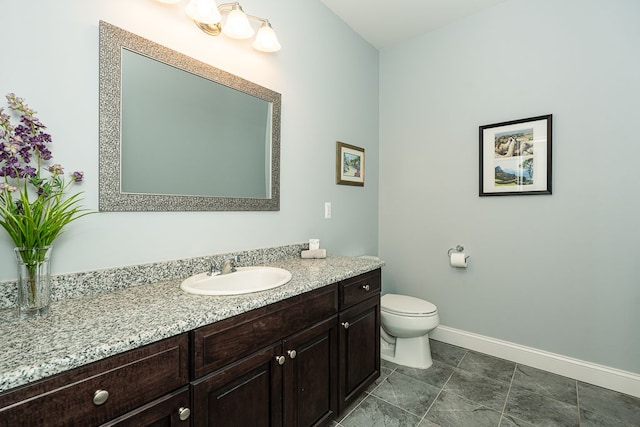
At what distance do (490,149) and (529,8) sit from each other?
3.45ft

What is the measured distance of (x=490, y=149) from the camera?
7.66 feet

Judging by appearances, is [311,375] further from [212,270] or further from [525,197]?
[525,197]

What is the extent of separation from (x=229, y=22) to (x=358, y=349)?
1.97m

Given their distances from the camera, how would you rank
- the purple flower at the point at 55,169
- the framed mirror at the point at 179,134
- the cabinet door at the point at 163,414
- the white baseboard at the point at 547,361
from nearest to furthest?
the cabinet door at the point at 163,414, the purple flower at the point at 55,169, the framed mirror at the point at 179,134, the white baseboard at the point at 547,361

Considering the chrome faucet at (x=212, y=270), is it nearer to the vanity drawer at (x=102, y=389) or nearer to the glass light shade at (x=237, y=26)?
the vanity drawer at (x=102, y=389)

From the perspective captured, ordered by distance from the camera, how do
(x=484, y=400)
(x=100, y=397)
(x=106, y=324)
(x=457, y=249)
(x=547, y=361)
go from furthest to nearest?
1. (x=457, y=249)
2. (x=547, y=361)
3. (x=484, y=400)
4. (x=106, y=324)
5. (x=100, y=397)

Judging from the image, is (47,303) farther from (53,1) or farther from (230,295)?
(53,1)

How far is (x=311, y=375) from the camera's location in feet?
4.59

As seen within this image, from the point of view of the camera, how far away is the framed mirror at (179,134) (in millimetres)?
1218

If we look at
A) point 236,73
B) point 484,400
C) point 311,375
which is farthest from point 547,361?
point 236,73

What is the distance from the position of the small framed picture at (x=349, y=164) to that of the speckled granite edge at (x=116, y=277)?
43.8 inches

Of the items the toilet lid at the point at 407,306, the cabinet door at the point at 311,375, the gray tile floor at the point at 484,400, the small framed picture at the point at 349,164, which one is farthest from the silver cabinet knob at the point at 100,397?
the small framed picture at the point at 349,164

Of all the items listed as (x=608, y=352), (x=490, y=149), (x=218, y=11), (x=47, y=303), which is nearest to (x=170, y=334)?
(x=47, y=303)

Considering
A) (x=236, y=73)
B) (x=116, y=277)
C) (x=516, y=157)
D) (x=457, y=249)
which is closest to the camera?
(x=116, y=277)
